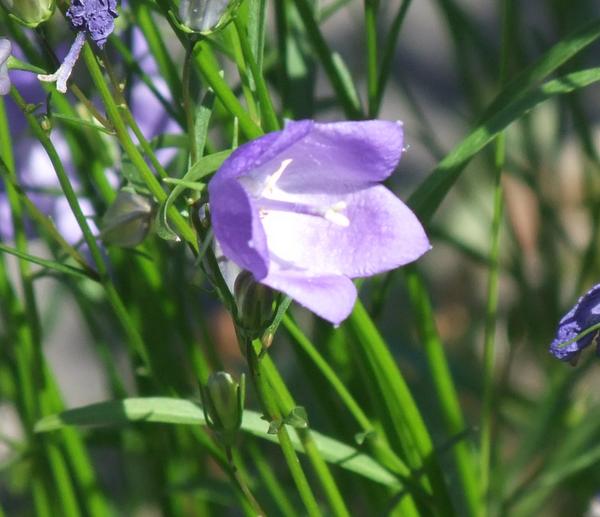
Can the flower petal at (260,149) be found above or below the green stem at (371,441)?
above

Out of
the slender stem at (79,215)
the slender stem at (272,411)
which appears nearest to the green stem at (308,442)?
the slender stem at (272,411)

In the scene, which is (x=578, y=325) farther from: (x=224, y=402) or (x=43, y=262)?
(x=43, y=262)

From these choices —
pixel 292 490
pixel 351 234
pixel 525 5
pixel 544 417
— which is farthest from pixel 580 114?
pixel 525 5

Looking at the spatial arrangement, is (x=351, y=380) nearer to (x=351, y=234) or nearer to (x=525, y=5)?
(x=351, y=234)

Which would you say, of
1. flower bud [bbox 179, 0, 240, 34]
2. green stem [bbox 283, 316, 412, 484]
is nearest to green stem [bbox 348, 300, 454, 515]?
green stem [bbox 283, 316, 412, 484]

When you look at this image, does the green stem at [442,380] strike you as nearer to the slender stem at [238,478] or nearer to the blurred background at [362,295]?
the blurred background at [362,295]

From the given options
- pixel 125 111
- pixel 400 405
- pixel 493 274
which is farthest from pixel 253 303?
pixel 493 274

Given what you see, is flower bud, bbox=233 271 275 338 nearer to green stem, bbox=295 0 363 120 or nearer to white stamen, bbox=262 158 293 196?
white stamen, bbox=262 158 293 196
